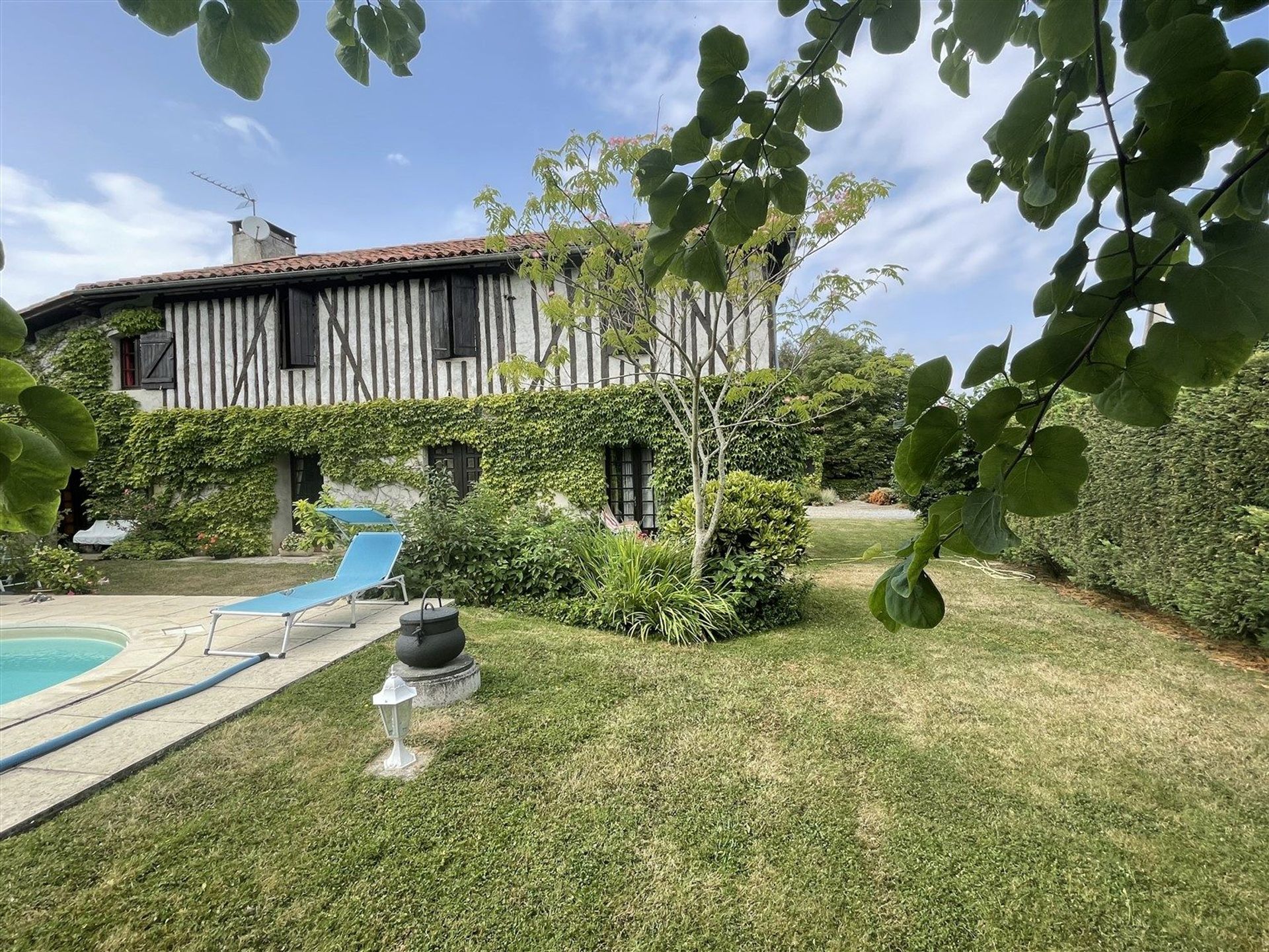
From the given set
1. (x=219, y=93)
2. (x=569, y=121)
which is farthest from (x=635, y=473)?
(x=219, y=93)

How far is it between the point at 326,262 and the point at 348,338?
1.54 metres

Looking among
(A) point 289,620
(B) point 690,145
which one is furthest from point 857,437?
(B) point 690,145

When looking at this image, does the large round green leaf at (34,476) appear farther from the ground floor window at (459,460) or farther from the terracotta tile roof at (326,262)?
the ground floor window at (459,460)

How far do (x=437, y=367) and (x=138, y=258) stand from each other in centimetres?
799

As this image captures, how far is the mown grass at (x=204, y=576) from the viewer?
8086 mm

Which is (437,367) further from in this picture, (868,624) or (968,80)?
(968,80)

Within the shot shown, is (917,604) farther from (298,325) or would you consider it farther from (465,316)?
(298,325)

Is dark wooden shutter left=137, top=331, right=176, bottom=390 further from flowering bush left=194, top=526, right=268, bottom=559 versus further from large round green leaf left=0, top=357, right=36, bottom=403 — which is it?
large round green leaf left=0, top=357, right=36, bottom=403

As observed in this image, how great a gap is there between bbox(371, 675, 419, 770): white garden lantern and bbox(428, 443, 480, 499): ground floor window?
846 cm

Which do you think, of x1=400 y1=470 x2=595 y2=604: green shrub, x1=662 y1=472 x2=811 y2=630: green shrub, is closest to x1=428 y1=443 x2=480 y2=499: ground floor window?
x1=400 y1=470 x2=595 y2=604: green shrub

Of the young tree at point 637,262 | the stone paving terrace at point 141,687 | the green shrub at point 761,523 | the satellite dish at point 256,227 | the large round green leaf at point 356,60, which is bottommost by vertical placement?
the stone paving terrace at point 141,687

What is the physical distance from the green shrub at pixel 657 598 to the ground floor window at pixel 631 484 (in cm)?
461

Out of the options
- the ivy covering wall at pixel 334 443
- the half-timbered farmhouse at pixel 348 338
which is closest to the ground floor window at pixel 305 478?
the half-timbered farmhouse at pixel 348 338

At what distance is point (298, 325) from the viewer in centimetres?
1138
